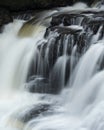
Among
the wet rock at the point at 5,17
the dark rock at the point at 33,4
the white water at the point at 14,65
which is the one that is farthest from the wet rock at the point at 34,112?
the dark rock at the point at 33,4

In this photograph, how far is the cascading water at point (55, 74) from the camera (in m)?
9.00

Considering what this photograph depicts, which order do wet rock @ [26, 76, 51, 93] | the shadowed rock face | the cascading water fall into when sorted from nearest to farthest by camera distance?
the cascading water
wet rock @ [26, 76, 51, 93]
the shadowed rock face

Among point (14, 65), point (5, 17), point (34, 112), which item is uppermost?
point (5, 17)

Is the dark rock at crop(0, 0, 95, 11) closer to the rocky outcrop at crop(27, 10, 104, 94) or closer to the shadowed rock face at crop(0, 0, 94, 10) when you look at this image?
the shadowed rock face at crop(0, 0, 94, 10)

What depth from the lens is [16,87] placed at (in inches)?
421

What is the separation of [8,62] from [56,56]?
140 centimetres

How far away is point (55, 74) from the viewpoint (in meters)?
10.4

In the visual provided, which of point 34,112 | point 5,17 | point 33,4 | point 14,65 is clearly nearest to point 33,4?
point 33,4

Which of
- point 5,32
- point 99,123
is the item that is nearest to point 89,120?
point 99,123

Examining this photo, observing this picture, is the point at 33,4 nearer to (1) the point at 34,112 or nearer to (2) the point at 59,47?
(2) the point at 59,47

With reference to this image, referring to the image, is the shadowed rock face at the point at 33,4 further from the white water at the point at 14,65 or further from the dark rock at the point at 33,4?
the white water at the point at 14,65

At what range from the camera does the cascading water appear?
9000mm

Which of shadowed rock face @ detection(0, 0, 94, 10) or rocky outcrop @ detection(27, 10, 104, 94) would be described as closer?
rocky outcrop @ detection(27, 10, 104, 94)

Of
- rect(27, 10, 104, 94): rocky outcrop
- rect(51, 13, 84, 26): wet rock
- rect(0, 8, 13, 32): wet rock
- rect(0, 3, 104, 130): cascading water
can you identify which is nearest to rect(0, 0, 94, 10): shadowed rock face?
rect(0, 8, 13, 32): wet rock
